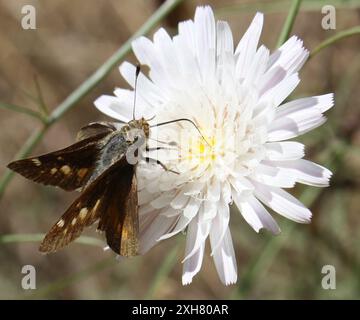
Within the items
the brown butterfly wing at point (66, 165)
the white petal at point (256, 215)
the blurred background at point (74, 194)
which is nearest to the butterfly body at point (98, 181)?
the brown butterfly wing at point (66, 165)

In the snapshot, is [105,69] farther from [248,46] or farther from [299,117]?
[299,117]

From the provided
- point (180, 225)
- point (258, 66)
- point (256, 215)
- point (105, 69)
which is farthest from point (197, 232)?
point (105, 69)

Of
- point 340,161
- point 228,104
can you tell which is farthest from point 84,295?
point 228,104

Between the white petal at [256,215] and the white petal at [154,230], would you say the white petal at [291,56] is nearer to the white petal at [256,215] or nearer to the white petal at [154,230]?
the white petal at [256,215]

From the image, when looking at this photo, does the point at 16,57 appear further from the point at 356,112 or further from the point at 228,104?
the point at 228,104

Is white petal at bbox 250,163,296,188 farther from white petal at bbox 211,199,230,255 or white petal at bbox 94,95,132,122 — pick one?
white petal at bbox 94,95,132,122

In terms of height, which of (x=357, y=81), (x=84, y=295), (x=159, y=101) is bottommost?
(x=84, y=295)
